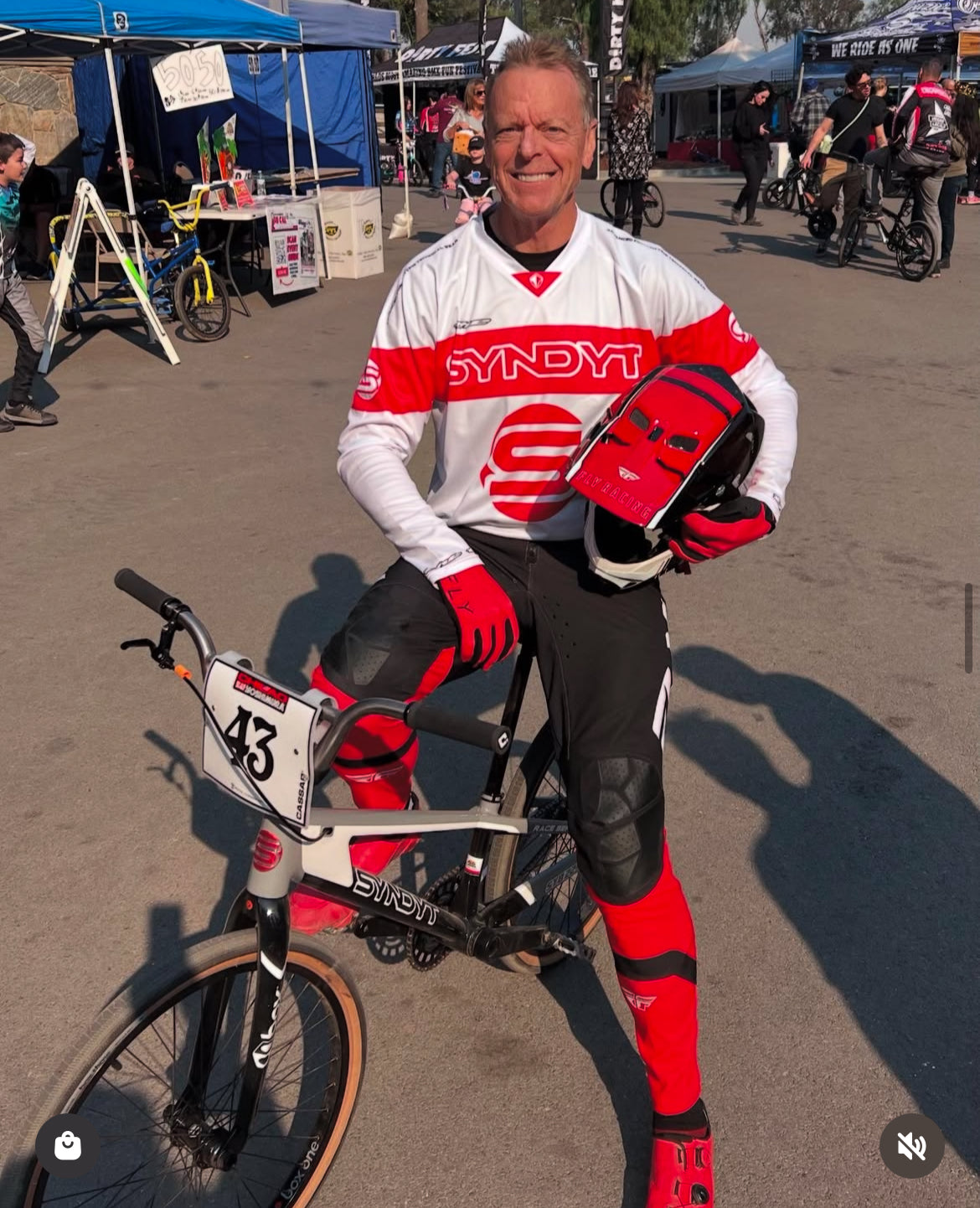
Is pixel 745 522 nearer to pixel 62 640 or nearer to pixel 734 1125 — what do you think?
pixel 734 1125

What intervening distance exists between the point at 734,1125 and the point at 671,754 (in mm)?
1626

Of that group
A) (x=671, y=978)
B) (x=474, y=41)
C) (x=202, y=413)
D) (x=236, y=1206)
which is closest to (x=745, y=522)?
(x=671, y=978)

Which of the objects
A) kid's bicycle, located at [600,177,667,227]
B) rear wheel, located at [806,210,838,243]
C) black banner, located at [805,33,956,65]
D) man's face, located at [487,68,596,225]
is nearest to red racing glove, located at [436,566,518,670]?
man's face, located at [487,68,596,225]

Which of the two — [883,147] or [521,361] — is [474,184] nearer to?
[883,147]

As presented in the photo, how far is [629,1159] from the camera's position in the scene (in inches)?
98.5

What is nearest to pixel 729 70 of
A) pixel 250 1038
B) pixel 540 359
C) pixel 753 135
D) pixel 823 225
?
pixel 753 135

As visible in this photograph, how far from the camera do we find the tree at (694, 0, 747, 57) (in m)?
63.1

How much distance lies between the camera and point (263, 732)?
1867 millimetres

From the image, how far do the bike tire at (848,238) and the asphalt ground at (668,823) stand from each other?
7110mm

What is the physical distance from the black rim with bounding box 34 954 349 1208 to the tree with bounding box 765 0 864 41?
88.2 metres

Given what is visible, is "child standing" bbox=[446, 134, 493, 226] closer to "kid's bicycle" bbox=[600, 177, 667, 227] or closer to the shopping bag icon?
"kid's bicycle" bbox=[600, 177, 667, 227]

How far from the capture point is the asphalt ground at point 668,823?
102 inches

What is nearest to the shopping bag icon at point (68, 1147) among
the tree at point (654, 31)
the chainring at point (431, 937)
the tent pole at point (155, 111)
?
the chainring at point (431, 937)

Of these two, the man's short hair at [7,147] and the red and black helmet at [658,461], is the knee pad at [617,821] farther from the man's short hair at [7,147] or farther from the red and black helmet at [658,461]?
the man's short hair at [7,147]
